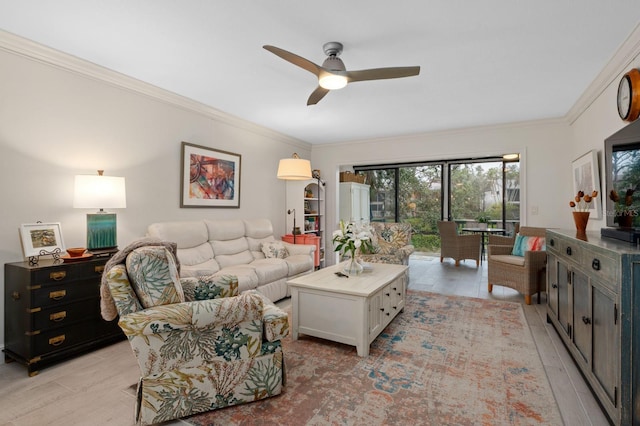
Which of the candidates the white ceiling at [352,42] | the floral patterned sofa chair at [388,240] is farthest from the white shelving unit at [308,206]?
the white ceiling at [352,42]

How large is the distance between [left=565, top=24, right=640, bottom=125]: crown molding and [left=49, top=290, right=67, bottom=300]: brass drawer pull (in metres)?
4.81

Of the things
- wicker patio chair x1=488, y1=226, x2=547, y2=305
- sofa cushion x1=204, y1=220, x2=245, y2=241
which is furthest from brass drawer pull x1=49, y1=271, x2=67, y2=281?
wicker patio chair x1=488, y1=226, x2=547, y2=305

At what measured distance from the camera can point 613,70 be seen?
2959mm

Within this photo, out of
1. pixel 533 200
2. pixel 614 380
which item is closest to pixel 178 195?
pixel 614 380

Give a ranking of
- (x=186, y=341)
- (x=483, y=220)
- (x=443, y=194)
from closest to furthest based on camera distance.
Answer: (x=186, y=341) < (x=483, y=220) < (x=443, y=194)

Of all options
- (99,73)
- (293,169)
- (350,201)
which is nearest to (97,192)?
(99,73)

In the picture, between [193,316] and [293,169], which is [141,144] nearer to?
[293,169]

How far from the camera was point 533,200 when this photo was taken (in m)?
4.90

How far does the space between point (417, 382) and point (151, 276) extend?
72.0 inches

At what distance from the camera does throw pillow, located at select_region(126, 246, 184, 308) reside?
1.72 metres

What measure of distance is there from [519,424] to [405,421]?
624 millimetres

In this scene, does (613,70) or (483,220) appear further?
(483,220)

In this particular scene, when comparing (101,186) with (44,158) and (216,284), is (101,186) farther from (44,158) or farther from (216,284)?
(216,284)

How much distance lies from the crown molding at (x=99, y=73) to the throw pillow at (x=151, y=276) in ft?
7.22
